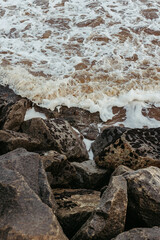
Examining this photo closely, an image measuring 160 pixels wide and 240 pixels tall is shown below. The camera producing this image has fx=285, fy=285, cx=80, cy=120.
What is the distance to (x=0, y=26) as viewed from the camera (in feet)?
37.3

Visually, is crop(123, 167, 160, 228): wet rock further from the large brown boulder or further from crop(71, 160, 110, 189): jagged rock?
crop(71, 160, 110, 189): jagged rock

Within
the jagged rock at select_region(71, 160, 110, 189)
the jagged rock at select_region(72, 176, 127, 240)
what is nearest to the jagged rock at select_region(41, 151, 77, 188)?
the jagged rock at select_region(71, 160, 110, 189)

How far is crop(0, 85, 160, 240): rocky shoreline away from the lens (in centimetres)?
239

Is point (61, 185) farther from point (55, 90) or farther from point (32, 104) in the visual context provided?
point (55, 90)

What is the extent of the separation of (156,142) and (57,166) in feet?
5.53

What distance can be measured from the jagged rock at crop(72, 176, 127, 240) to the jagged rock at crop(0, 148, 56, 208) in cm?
46

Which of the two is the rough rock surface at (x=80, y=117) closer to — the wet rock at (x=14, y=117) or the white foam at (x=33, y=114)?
the white foam at (x=33, y=114)

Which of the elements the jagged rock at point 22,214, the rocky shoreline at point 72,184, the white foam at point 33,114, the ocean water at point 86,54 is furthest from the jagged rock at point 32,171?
the ocean water at point 86,54

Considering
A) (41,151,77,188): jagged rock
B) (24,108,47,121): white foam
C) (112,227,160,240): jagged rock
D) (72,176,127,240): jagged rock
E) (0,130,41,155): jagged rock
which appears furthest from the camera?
(24,108,47,121): white foam

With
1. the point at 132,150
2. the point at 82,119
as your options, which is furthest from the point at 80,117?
the point at 132,150

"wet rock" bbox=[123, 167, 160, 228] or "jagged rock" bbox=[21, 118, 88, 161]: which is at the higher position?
"wet rock" bbox=[123, 167, 160, 228]

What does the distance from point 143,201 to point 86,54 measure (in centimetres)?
747

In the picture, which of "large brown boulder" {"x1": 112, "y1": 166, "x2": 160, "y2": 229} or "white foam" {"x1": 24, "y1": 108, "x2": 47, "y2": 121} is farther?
"white foam" {"x1": 24, "y1": 108, "x2": 47, "y2": 121}

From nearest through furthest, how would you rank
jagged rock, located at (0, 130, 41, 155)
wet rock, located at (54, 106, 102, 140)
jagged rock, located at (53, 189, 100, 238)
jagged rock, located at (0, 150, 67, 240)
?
jagged rock, located at (0, 150, 67, 240) → jagged rock, located at (53, 189, 100, 238) → jagged rock, located at (0, 130, 41, 155) → wet rock, located at (54, 106, 102, 140)
